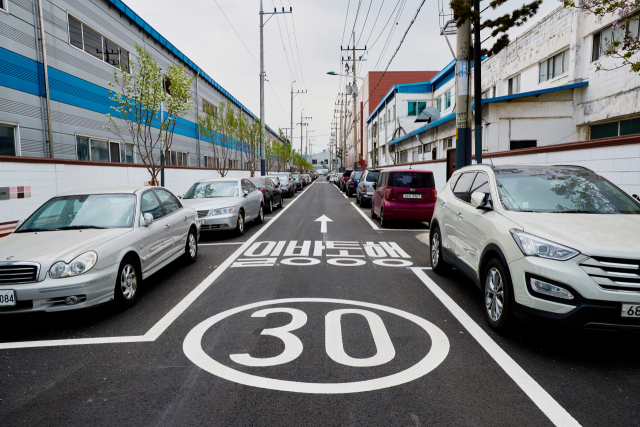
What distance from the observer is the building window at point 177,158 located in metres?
27.9

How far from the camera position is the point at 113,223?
5699 millimetres

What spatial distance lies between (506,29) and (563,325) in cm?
865

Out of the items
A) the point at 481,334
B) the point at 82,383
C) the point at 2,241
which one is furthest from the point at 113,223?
the point at 481,334

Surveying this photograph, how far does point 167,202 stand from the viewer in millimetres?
7348

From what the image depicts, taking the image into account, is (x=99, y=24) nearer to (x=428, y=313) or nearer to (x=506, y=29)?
(x=506, y=29)

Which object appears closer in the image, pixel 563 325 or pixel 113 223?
pixel 563 325

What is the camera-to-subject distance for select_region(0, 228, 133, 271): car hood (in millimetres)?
4516

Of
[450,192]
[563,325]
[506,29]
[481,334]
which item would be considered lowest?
[481,334]

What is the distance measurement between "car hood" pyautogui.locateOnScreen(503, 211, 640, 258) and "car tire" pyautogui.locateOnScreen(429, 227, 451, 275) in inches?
93.9

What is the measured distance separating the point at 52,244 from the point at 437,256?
5504 millimetres

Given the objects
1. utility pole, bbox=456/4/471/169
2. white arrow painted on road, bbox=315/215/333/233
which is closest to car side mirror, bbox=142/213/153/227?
white arrow painted on road, bbox=315/215/333/233

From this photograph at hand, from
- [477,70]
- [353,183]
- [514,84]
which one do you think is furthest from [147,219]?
[353,183]

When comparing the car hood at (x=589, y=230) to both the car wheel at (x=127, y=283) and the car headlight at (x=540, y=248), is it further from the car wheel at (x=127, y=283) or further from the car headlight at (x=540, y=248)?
the car wheel at (x=127, y=283)

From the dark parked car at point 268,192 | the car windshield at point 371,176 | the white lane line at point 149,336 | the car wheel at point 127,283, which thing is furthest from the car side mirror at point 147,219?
the car windshield at point 371,176
